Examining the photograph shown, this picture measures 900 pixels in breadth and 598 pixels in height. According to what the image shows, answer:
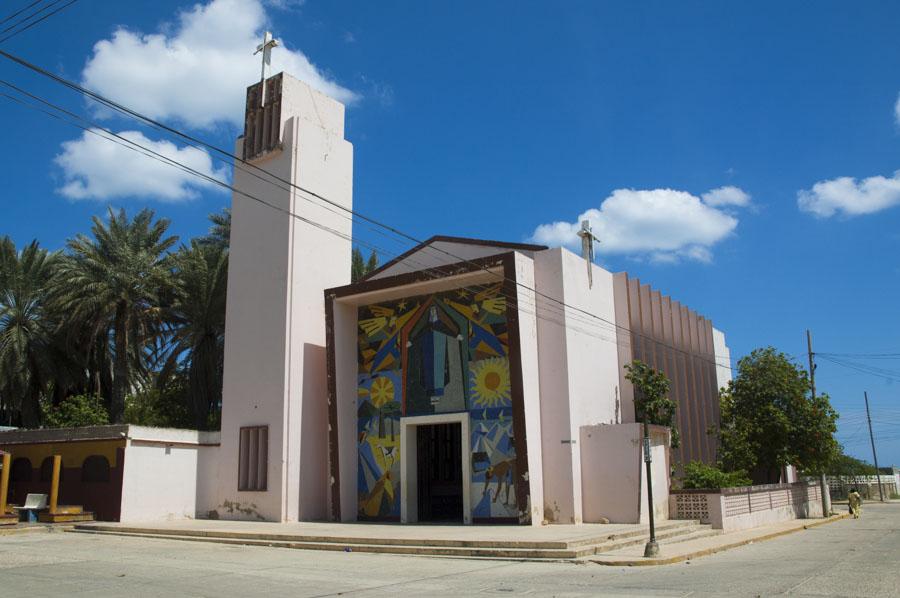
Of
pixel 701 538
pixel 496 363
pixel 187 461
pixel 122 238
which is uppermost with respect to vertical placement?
pixel 122 238

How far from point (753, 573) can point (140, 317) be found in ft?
87.4

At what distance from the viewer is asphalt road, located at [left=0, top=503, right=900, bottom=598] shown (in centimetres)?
1108

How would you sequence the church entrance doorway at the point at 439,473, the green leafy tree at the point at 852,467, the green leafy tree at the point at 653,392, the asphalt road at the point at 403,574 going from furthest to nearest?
the green leafy tree at the point at 852,467, the church entrance doorway at the point at 439,473, the green leafy tree at the point at 653,392, the asphalt road at the point at 403,574

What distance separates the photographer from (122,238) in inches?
1258

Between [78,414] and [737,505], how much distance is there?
1009 inches

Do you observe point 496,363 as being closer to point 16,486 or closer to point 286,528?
point 286,528

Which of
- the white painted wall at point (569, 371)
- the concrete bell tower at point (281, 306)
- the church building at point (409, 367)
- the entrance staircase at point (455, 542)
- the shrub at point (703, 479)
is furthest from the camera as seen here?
the concrete bell tower at point (281, 306)

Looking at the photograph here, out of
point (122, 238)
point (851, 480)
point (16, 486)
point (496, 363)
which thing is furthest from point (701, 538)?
point (851, 480)

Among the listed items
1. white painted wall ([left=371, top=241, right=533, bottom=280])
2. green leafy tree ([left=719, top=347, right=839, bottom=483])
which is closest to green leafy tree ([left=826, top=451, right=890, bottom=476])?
green leafy tree ([left=719, top=347, right=839, bottom=483])

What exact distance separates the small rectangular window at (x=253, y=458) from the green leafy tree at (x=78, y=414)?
9690mm

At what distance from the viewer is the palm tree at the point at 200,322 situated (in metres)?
32.4

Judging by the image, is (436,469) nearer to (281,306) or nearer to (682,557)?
(281,306)

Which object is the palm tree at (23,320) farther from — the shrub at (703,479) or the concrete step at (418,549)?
the shrub at (703,479)

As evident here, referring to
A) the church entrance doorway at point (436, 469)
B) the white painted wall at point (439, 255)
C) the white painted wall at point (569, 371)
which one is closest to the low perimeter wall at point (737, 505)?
the white painted wall at point (569, 371)
